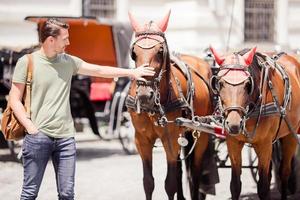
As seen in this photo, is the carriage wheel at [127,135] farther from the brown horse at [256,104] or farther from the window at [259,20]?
the window at [259,20]

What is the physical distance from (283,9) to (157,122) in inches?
556

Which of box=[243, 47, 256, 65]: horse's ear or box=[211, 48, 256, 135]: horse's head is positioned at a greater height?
box=[243, 47, 256, 65]: horse's ear

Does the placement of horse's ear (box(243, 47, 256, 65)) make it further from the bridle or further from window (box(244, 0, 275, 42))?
window (box(244, 0, 275, 42))

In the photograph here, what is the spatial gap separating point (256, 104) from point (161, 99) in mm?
879

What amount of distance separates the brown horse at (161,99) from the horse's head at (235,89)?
562 millimetres

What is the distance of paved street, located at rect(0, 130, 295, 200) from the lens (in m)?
7.65

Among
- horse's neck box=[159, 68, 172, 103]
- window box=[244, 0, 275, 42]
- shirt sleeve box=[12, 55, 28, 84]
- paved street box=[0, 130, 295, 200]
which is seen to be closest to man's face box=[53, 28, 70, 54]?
shirt sleeve box=[12, 55, 28, 84]

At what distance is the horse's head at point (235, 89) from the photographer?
5.14 m

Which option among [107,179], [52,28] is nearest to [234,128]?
[52,28]

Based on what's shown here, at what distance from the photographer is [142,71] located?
16.9 feet

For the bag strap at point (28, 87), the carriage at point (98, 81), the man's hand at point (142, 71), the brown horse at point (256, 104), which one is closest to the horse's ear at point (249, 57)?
the brown horse at point (256, 104)

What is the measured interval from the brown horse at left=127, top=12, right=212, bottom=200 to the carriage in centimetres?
433

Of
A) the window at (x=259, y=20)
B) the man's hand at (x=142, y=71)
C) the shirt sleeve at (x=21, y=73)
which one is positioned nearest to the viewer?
the shirt sleeve at (x=21, y=73)

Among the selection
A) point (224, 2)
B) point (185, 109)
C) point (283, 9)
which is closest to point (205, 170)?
point (185, 109)
